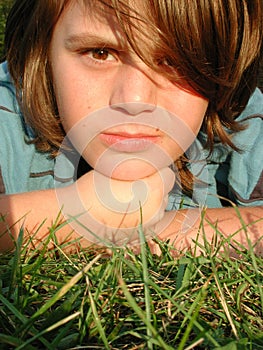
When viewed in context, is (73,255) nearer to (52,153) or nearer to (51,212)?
(51,212)

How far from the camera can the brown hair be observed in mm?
1359

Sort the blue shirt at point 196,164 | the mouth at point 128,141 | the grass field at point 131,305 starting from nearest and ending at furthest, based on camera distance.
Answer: the grass field at point 131,305 → the mouth at point 128,141 → the blue shirt at point 196,164

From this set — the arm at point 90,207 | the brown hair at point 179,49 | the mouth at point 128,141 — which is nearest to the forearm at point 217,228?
the arm at point 90,207

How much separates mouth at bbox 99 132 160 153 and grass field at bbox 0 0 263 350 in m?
0.48

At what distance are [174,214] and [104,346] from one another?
753mm

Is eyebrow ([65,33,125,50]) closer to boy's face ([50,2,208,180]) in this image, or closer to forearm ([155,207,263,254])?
boy's face ([50,2,208,180])

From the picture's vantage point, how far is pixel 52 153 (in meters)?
1.87

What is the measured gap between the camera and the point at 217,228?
4.27 feet

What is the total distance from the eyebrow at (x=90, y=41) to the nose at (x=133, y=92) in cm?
7

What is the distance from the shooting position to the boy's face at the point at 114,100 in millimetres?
1375

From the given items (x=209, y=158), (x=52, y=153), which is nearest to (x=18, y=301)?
(x=52, y=153)

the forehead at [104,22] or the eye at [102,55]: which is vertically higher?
the forehead at [104,22]

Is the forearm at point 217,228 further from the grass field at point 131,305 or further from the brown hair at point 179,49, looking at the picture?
the brown hair at point 179,49

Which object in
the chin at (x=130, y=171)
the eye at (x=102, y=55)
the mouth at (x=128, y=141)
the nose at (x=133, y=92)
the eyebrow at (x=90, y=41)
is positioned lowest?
the chin at (x=130, y=171)
